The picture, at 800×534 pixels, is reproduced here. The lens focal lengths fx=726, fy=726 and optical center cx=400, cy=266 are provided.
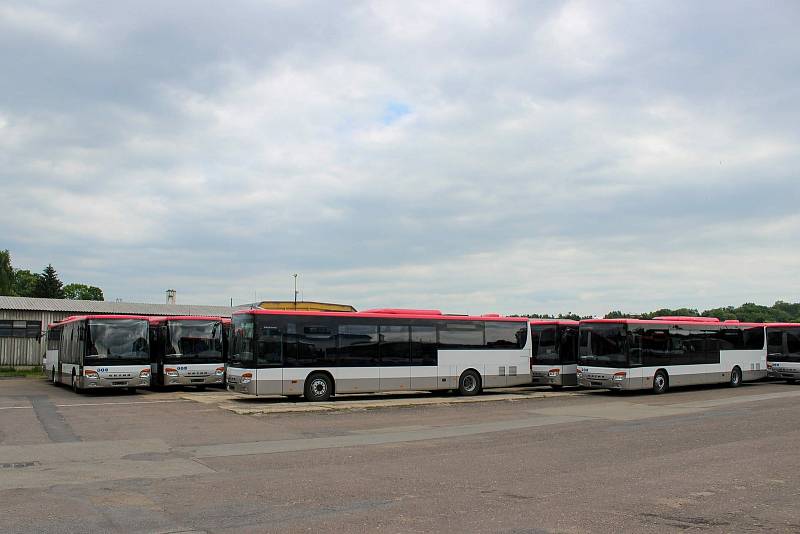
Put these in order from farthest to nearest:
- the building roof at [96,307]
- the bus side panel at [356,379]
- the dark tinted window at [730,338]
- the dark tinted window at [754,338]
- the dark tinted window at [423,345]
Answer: the building roof at [96,307], the dark tinted window at [754,338], the dark tinted window at [730,338], the dark tinted window at [423,345], the bus side panel at [356,379]

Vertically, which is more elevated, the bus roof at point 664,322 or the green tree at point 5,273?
the green tree at point 5,273

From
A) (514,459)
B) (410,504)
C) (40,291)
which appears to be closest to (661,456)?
(514,459)

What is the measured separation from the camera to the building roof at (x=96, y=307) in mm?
46312

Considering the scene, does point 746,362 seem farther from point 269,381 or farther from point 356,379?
point 269,381

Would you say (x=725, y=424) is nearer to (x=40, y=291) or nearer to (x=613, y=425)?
(x=613, y=425)

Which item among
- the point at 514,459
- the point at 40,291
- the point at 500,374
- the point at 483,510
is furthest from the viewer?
the point at 40,291

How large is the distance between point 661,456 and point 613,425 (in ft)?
16.0

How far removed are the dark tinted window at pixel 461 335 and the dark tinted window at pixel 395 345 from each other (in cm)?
139

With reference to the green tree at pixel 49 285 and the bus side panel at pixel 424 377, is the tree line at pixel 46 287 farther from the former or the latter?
the bus side panel at pixel 424 377

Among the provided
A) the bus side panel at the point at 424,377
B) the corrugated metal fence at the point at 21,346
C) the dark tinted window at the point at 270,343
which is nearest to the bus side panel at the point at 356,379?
the bus side panel at the point at 424,377

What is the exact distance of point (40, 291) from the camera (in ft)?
355

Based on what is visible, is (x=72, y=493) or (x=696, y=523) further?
(x=72, y=493)

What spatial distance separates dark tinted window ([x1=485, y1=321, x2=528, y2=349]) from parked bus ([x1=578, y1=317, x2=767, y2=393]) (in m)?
2.27

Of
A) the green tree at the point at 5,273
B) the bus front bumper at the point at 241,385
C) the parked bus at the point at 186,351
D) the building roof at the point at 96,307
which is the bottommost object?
the bus front bumper at the point at 241,385
